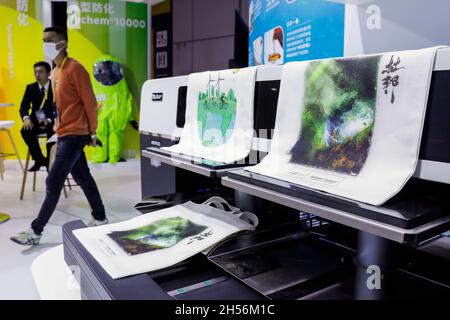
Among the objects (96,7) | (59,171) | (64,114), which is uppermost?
(96,7)

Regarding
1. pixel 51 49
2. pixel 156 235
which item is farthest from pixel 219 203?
pixel 51 49

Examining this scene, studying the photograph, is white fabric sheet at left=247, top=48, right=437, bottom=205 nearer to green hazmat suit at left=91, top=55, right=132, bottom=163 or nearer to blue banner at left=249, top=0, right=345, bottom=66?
blue banner at left=249, top=0, right=345, bottom=66

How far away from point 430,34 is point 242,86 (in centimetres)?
47

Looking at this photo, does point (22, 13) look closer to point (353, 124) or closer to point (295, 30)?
point (295, 30)

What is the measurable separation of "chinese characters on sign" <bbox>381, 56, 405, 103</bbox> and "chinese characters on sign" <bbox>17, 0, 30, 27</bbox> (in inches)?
205

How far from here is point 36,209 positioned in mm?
3355

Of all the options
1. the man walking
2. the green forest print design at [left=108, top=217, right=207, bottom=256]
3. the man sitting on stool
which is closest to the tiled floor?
the man walking

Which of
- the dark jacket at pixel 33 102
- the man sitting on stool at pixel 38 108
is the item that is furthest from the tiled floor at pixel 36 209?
the dark jacket at pixel 33 102

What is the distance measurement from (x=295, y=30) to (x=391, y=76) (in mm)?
1497

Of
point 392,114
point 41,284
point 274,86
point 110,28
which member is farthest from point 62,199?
point 392,114

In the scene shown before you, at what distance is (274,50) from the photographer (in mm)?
2238

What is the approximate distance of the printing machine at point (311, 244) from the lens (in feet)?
1.62

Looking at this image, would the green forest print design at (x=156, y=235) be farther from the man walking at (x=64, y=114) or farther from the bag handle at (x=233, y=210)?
the man walking at (x=64, y=114)
